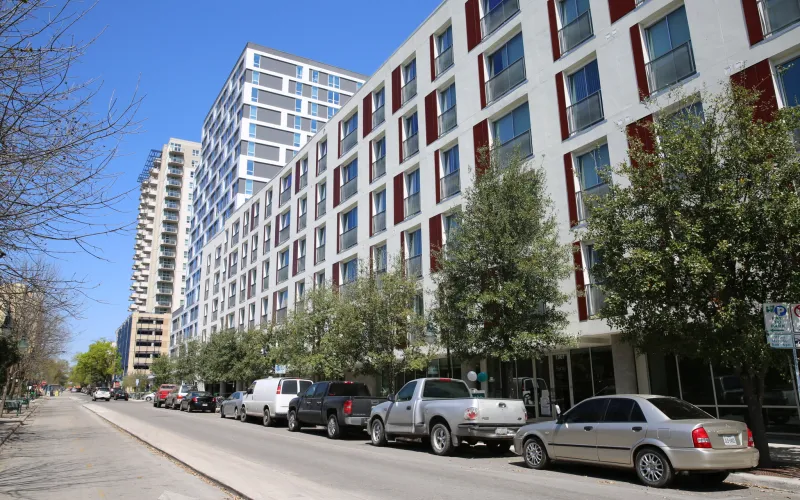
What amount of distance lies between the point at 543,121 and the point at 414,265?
931cm

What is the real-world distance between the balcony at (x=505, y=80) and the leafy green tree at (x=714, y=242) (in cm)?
1123

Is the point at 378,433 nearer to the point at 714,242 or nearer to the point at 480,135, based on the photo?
the point at 714,242

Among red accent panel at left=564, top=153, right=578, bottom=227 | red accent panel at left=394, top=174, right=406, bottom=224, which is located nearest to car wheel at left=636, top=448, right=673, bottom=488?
red accent panel at left=564, top=153, right=578, bottom=227

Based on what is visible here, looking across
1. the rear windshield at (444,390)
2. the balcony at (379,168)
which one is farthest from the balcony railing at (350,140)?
the rear windshield at (444,390)

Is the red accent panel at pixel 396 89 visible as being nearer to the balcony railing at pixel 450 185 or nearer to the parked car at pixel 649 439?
the balcony railing at pixel 450 185

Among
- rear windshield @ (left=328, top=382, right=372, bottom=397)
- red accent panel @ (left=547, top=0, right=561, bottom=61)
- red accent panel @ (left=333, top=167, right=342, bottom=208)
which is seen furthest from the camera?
red accent panel @ (left=333, top=167, right=342, bottom=208)

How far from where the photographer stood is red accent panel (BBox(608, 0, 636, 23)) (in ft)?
62.1

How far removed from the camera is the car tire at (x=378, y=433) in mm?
16312

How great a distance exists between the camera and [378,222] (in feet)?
102

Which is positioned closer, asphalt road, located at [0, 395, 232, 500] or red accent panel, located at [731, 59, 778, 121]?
asphalt road, located at [0, 395, 232, 500]

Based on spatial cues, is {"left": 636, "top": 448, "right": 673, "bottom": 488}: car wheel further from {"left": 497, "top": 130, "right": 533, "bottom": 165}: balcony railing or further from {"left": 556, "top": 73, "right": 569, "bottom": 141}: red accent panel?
{"left": 497, "top": 130, "right": 533, "bottom": 165}: balcony railing

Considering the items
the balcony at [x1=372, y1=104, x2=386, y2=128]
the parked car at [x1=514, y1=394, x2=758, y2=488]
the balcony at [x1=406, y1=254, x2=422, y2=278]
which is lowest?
the parked car at [x1=514, y1=394, x2=758, y2=488]

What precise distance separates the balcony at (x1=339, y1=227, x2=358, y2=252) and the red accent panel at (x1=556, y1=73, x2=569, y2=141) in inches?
604

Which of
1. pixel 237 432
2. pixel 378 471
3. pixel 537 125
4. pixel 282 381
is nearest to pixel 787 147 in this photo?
pixel 378 471
